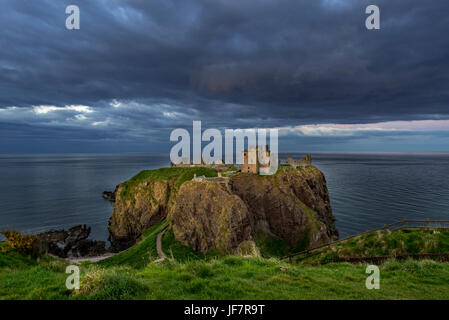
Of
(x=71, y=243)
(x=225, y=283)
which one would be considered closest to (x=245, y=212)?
(x=225, y=283)

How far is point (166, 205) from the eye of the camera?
69812 millimetres

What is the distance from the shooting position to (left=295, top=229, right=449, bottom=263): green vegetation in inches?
764

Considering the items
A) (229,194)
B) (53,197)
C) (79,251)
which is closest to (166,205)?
(79,251)

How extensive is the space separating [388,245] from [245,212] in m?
25.4

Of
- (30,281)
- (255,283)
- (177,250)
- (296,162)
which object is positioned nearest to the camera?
(255,283)

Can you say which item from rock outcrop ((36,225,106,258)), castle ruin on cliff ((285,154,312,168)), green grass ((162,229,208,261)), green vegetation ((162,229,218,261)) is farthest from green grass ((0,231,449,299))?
rock outcrop ((36,225,106,258))

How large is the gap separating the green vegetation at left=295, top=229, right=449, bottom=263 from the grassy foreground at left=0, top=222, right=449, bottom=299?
349 inches

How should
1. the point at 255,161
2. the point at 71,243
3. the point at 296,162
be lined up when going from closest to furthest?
1. the point at 255,161
2. the point at 71,243
3. the point at 296,162

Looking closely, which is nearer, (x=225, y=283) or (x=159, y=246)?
(x=225, y=283)

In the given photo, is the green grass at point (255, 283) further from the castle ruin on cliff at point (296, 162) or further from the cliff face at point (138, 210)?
the cliff face at point (138, 210)

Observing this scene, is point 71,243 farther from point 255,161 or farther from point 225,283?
point 225,283

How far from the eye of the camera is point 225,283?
27.3 ft

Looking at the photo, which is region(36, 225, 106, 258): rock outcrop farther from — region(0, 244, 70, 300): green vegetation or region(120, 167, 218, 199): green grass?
region(0, 244, 70, 300): green vegetation
